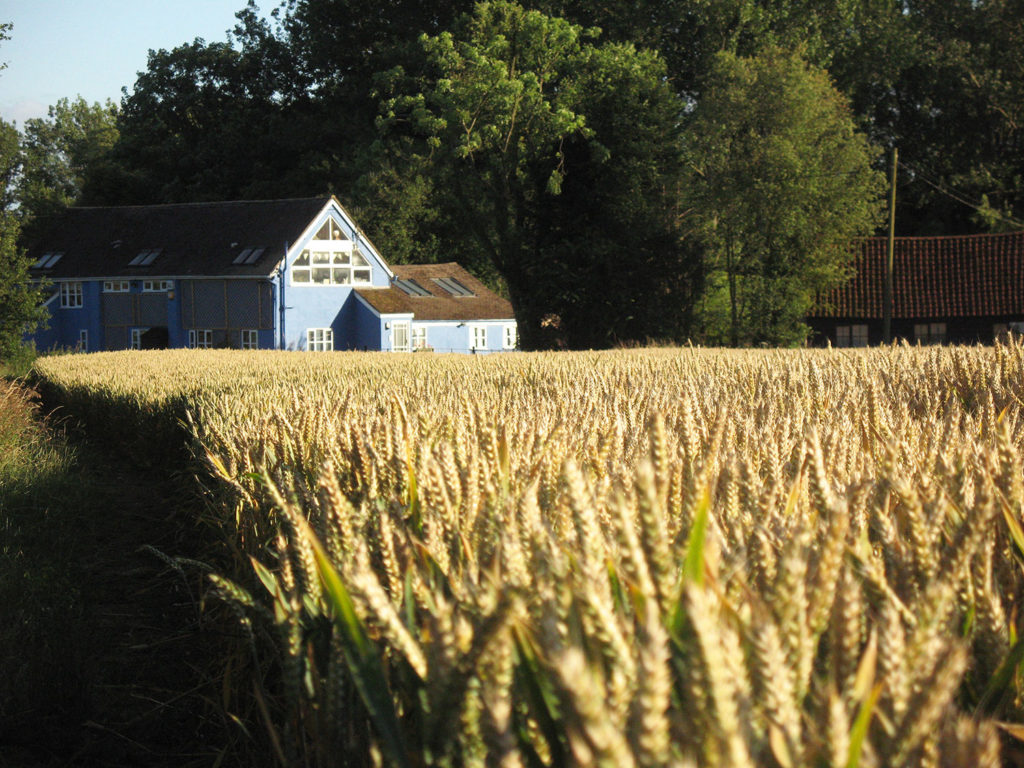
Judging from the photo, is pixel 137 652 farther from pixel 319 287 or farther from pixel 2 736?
pixel 319 287

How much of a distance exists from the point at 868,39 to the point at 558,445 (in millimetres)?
46087

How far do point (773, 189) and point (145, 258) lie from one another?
27.6 m

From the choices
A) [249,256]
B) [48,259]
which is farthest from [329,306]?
[48,259]

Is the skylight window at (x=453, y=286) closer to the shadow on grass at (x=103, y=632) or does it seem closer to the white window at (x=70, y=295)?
the white window at (x=70, y=295)

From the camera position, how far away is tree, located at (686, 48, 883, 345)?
108ft

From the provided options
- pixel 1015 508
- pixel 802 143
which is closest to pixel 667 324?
pixel 802 143

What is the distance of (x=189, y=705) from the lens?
446cm

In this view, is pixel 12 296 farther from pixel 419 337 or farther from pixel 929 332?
pixel 929 332

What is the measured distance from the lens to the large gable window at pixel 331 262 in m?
43.2

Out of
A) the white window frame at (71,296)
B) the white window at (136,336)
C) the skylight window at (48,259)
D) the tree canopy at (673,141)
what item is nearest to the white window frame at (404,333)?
the tree canopy at (673,141)

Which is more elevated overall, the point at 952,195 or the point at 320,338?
the point at 952,195

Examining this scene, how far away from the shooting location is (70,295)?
46.2 meters

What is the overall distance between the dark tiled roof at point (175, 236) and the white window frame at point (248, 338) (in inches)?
92.3

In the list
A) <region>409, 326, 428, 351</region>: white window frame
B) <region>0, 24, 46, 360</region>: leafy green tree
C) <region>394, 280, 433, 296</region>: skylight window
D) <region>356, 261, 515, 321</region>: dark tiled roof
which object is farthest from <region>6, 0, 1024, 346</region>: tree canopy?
<region>0, 24, 46, 360</region>: leafy green tree
